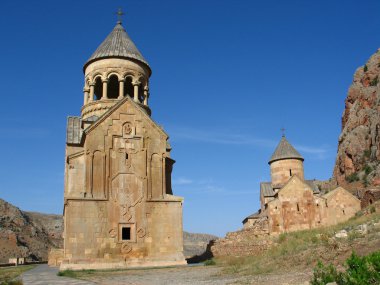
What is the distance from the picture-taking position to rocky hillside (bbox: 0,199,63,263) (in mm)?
30422

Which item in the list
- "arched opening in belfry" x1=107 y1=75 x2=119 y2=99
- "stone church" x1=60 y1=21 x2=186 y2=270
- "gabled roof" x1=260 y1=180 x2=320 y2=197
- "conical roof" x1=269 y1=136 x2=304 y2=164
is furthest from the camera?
"gabled roof" x1=260 y1=180 x2=320 y2=197

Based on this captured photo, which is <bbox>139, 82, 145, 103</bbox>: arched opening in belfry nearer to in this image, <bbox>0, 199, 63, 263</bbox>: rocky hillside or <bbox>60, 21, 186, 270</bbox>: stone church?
<bbox>60, 21, 186, 270</bbox>: stone church

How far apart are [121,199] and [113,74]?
588 centimetres

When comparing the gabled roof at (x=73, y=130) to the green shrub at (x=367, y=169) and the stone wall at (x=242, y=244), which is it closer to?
the stone wall at (x=242, y=244)

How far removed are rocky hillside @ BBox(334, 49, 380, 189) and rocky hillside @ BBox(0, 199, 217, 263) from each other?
17.1 metres

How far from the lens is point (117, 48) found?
1817 centimetres

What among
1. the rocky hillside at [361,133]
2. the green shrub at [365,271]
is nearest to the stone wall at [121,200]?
the green shrub at [365,271]

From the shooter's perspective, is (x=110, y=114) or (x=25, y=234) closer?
(x=110, y=114)

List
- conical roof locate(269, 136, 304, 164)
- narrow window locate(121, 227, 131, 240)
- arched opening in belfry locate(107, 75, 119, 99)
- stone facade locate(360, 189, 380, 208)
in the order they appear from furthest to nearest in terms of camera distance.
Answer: conical roof locate(269, 136, 304, 164)
stone facade locate(360, 189, 380, 208)
arched opening in belfry locate(107, 75, 119, 99)
narrow window locate(121, 227, 131, 240)

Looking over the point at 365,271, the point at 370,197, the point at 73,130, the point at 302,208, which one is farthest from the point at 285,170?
the point at 365,271

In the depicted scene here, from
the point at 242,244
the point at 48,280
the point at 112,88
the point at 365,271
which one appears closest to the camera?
the point at 365,271

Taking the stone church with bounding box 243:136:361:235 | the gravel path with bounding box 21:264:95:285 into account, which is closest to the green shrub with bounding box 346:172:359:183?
the stone church with bounding box 243:136:361:235

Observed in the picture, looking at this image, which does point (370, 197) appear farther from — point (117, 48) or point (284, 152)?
point (117, 48)

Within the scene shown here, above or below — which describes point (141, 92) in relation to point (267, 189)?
above
